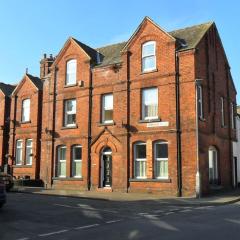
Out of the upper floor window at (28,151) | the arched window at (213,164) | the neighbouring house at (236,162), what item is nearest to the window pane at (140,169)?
the arched window at (213,164)

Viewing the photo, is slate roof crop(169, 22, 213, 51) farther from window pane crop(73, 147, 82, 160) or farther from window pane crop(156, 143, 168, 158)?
window pane crop(73, 147, 82, 160)

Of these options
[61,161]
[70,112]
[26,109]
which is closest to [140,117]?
[70,112]

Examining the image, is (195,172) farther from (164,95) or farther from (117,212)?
(117,212)

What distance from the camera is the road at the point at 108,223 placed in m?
11.1

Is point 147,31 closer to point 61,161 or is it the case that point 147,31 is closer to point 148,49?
point 148,49

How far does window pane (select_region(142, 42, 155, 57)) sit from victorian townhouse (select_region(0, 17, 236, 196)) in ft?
0.22

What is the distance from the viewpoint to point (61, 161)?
3109 cm

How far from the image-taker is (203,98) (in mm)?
26828

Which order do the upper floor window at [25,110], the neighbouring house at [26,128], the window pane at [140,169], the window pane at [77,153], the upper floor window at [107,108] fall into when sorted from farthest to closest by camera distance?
the upper floor window at [25,110] < the neighbouring house at [26,128] < the window pane at [77,153] < the upper floor window at [107,108] < the window pane at [140,169]

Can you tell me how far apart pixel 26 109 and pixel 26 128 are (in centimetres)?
173

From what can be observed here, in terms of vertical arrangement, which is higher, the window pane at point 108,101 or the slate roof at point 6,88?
the slate roof at point 6,88

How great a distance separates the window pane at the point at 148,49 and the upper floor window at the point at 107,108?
376 centimetres

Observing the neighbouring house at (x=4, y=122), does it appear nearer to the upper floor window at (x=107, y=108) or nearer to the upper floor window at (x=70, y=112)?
the upper floor window at (x=70, y=112)

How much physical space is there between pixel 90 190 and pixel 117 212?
475 inches
